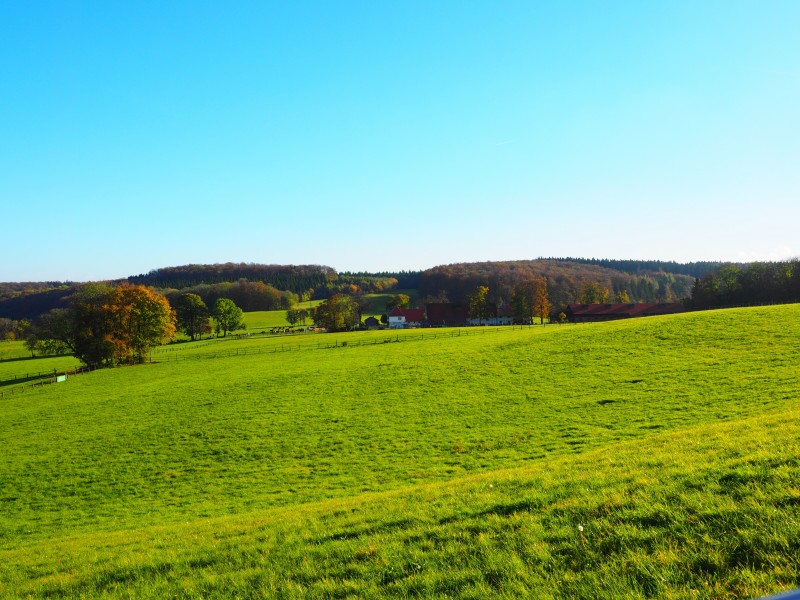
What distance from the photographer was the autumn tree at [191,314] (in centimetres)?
11281

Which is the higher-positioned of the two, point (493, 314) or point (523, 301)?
point (523, 301)

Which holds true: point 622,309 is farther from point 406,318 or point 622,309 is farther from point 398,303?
point 398,303

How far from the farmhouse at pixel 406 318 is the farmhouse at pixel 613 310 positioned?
148ft

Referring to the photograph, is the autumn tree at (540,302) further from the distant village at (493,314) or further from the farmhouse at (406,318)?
the farmhouse at (406,318)

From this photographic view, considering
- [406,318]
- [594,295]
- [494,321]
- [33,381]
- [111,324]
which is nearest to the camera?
[33,381]

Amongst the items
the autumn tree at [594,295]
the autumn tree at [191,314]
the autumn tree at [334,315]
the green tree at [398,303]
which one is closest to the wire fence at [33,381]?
the autumn tree at [191,314]

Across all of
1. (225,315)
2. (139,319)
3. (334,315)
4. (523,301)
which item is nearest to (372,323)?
(334,315)

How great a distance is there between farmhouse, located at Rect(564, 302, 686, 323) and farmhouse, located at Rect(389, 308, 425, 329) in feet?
148

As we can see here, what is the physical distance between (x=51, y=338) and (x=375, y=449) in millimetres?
77182

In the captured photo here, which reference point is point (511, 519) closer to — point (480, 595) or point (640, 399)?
point (480, 595)

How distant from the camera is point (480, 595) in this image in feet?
20.5

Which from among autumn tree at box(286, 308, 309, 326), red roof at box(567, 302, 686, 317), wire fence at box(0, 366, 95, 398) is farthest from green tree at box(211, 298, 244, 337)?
red roof at box(567, 302, 686, 317)

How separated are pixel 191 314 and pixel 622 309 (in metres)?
112

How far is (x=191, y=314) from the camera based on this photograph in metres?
114
